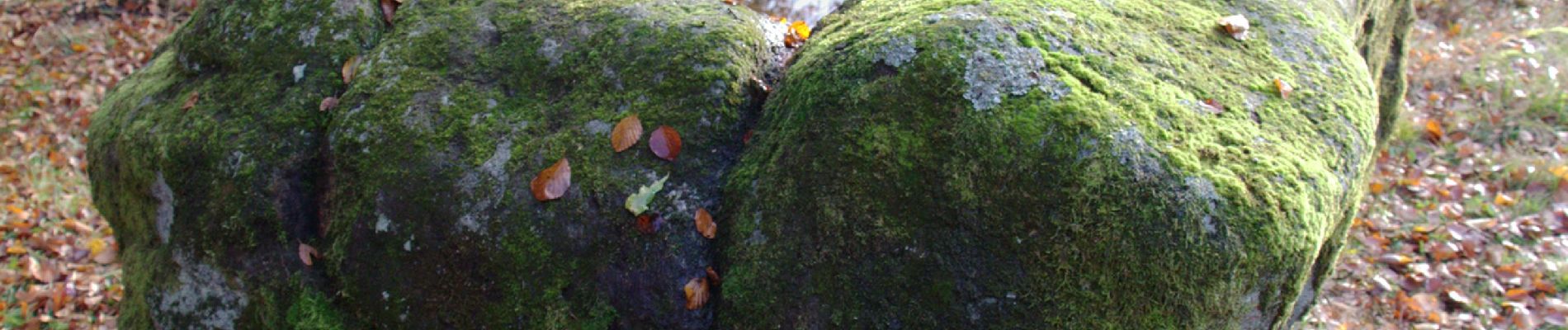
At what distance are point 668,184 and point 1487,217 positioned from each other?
485 centimetres

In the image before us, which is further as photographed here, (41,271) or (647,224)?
(41,271)

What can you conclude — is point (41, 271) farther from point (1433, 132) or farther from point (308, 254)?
point (1433, 132)

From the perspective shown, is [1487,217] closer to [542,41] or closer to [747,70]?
[747,70]

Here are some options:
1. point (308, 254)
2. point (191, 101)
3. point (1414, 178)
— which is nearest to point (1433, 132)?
point (1414, 178)

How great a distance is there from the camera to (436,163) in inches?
101

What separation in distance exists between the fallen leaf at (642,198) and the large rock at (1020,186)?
20 centimetres

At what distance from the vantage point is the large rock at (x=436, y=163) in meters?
2.44

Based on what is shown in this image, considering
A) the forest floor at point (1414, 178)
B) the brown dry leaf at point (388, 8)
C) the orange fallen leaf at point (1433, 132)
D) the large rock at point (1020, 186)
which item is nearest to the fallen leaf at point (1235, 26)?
the large rock at point (1020, 186)

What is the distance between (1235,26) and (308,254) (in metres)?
2.81

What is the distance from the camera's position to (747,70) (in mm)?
2611

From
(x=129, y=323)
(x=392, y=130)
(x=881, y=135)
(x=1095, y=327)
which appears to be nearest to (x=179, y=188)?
(x=129, y=323)

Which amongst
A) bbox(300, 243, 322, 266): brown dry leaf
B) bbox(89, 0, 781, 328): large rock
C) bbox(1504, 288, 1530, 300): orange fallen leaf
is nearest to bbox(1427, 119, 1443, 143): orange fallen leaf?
bbox(1504, 288, 1530, 300): orange fallen leaf

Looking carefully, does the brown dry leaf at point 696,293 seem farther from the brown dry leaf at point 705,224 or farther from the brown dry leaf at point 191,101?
the brown dry leaf at point 191,101

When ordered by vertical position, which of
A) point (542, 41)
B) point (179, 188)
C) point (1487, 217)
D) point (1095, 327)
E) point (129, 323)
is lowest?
point (1487, 217)
